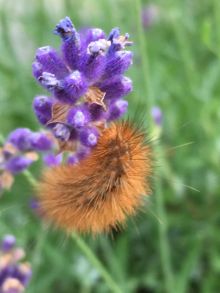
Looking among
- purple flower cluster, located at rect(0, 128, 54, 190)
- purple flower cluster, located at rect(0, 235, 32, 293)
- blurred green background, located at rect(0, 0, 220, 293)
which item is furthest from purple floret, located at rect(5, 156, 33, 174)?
blurred green background, located at rect(0, 0, 220, 293)

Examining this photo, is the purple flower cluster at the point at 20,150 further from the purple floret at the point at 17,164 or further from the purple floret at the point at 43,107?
the purple floret at the point at 43,107

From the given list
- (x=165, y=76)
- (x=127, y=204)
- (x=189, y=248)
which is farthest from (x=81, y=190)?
(x=165, y=76)

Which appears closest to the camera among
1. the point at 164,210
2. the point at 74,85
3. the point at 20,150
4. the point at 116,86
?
the point at 74,85

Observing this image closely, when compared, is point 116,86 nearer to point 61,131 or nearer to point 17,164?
point 61,131

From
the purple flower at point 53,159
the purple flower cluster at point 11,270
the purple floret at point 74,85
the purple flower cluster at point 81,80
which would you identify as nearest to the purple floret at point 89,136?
the purple flower cluster at point 81,80

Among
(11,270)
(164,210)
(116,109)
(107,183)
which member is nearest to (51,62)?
(116,109)
